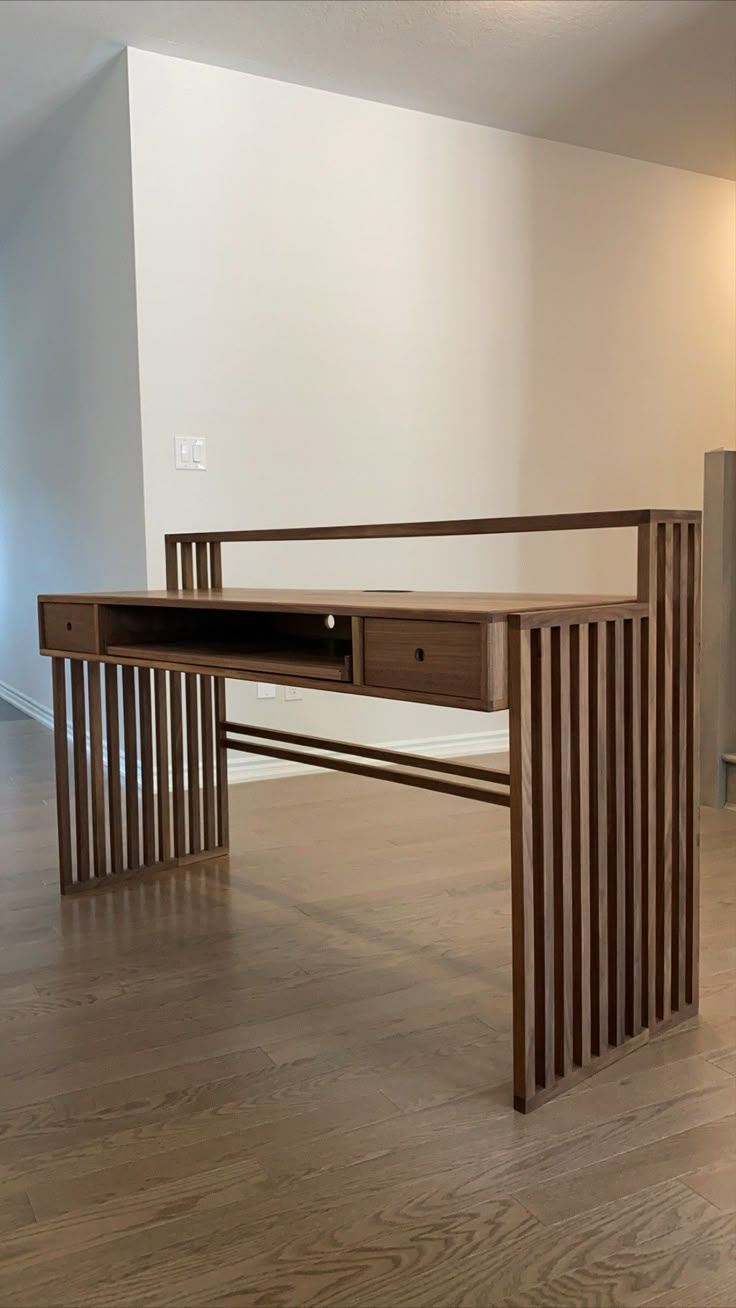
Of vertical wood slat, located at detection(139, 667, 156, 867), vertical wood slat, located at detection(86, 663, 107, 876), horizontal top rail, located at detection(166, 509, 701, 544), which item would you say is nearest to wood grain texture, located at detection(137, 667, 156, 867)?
vertical wood slat, located at detection(139, 667, 156, 867)

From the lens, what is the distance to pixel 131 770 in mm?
2549

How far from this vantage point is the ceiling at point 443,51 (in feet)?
10.1

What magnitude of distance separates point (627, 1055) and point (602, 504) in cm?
311

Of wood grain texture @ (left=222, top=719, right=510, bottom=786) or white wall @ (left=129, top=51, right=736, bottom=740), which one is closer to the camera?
wood grain texture @ (left=222, top=719, right=510, bottom=786)

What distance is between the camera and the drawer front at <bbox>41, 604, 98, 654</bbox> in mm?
2225

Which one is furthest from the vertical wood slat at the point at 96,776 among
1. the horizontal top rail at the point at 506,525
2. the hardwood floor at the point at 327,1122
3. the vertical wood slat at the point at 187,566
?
the horizontal top rail at the point at 506,525

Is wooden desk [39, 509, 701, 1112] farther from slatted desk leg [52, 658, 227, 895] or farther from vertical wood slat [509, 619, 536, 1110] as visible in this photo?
slatted desk leg [52, 658, 227, 895]

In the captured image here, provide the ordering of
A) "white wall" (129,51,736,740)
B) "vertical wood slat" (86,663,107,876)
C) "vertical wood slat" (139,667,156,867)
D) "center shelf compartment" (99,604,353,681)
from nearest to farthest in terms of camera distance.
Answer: "center shelf compartment" (99,604,353,681)
"vertical wood slat" (86,663,107,876)
"vertical wood slat" (139,667,156,867)
"white wall" (129,51,736,740)

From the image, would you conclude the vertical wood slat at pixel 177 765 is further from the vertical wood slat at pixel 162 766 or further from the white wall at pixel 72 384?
the white wall at pixel 72 384

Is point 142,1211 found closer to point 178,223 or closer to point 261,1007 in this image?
point 261,1007

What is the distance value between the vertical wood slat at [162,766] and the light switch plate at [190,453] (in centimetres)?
115

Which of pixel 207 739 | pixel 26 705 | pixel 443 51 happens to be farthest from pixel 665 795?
pixel 26 705

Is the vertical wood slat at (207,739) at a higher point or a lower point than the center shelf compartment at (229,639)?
lower

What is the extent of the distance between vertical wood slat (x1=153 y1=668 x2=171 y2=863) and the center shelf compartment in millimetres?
199
